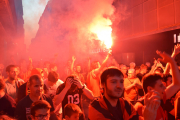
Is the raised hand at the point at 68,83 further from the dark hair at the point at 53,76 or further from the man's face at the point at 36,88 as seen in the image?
the dark hair at the point at 53,76

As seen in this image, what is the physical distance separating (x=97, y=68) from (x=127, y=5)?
40.8 feet

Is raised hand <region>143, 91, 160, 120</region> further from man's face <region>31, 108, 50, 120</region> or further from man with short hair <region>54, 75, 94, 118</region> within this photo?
man with short hair <region>54, 75, 94, 118</region>

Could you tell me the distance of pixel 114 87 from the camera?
2.04 m

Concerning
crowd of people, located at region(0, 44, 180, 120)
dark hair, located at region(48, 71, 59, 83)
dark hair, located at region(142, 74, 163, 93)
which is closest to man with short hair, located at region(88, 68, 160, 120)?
crowd of people, located at region(0, 44, 180, 120)

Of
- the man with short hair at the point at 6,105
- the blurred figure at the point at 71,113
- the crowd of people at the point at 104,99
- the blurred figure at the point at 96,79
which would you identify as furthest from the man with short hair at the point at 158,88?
the blurred figure at the point at 96,79

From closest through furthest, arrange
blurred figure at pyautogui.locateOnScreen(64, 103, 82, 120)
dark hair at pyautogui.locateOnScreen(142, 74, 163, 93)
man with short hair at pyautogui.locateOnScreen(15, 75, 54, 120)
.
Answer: dark hair at pyautogui.locateOnScreen(142, 74, 163, 93) < man with short hair at pyautogui.locateOnScreen(15, 75, 54, 120) < blurred figure at pyautogui.locateOnScreen(64, 103, 82, 120)

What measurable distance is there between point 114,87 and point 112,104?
21 cm

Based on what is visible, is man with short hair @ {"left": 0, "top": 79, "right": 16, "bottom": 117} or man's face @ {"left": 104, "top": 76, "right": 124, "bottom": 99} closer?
man's face @ {"left": 104, "top": 76, "right": 124, "bottom": 99}

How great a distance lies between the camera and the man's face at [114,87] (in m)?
2.03

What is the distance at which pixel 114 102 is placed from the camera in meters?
2.11

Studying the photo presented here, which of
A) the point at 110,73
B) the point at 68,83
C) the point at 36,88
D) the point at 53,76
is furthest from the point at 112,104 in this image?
the point at 53,76

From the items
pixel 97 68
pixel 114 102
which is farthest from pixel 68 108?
pixel 97 68

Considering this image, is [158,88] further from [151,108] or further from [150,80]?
[151,108]

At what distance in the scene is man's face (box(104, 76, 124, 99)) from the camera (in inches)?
79.7
